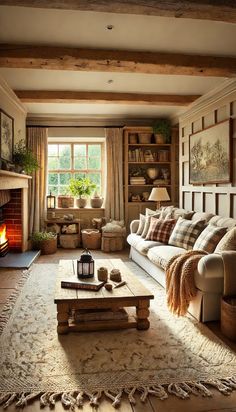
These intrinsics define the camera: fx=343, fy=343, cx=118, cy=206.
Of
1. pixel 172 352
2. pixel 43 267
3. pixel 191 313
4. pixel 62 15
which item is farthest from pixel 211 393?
pixel 43 267

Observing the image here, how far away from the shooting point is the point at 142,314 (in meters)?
2.86

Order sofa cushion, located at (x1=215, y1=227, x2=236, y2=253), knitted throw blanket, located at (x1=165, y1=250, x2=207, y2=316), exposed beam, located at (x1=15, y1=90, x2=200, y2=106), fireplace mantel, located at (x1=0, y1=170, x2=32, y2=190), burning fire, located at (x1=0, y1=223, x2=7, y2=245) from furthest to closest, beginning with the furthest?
burning fire, located at (x1=0, y1=223, x2=7, y2=245)
exposed beam, located at (x1=15, y1=90, x2=200, y2=106)
fireplace mantel, located at (x1=0, y1=170, x2=32, y2=190)
sofa cushion, located at (x1=215, y1=227, x2=236, y2=253)
knitted throw blanket, located at (x1=165, y1=250, x2=207, y2=316)

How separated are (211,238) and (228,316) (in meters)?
1.08

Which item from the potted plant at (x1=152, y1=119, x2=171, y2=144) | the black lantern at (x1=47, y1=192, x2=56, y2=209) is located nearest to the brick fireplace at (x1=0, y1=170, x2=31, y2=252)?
the black lantern at (x1=47, y1=192, x2=56, y2=209)

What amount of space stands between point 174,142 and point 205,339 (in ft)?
16.5

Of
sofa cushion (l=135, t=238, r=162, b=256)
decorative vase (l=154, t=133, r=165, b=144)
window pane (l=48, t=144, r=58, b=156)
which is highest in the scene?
decorative vase (l=154, t=133, r=165, b=144)

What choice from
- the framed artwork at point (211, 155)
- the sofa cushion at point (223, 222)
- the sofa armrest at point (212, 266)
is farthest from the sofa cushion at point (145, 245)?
the sofa armrest at point (212, 266)

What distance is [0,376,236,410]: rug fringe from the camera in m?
1.92

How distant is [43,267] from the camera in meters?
5.16

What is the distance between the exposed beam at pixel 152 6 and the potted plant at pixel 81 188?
479 cm

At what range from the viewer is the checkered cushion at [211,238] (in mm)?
3611

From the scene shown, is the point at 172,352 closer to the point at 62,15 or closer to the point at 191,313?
the point at 191,313

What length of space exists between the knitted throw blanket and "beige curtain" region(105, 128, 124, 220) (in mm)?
3866

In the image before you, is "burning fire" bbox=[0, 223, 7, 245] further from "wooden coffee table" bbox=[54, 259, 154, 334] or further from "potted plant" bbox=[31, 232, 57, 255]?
"wooden coffee table" bbox=[54, 259, 154, 334]
